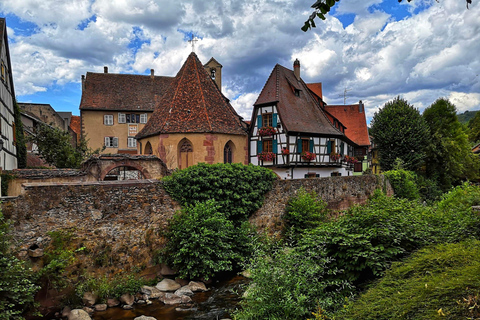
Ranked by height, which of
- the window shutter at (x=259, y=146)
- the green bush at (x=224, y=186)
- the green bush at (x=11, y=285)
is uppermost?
the window shutter at (x=259, y=146)

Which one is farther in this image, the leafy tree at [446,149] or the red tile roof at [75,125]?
the red tile roof at [75,125]

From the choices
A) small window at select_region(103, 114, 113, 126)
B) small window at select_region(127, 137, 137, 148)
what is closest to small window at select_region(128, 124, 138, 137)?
small window at select_region(127, 137, 137, 148)

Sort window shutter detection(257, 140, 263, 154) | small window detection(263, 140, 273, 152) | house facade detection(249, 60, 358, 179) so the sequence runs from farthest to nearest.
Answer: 1. window shutter detection(257, 140, 263, 154)
2. small window detection(263, 140, 273, 152)
3. house facade detection(249, 60, 358, 179)

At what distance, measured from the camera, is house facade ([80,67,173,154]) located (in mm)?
35344

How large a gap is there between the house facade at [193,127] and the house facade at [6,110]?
8017mm

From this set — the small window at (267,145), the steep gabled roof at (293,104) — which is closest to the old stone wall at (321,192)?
the steep gabled roof at (293,104)

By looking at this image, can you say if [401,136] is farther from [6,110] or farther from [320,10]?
[320,10]

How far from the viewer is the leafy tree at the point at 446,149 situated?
3266 cm

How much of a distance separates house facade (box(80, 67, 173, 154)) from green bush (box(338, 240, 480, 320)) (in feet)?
109

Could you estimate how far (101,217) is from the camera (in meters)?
10.8

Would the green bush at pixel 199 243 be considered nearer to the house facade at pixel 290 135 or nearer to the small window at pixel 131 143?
the house facade at pixel 290 135

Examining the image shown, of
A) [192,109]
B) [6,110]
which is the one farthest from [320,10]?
[192,109]

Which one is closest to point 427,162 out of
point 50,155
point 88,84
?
point 50,155

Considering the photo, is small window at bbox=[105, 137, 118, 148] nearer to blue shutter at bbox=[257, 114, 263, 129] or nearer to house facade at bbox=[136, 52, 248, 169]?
house facade at bbox=[136, 52, 248, 169]
